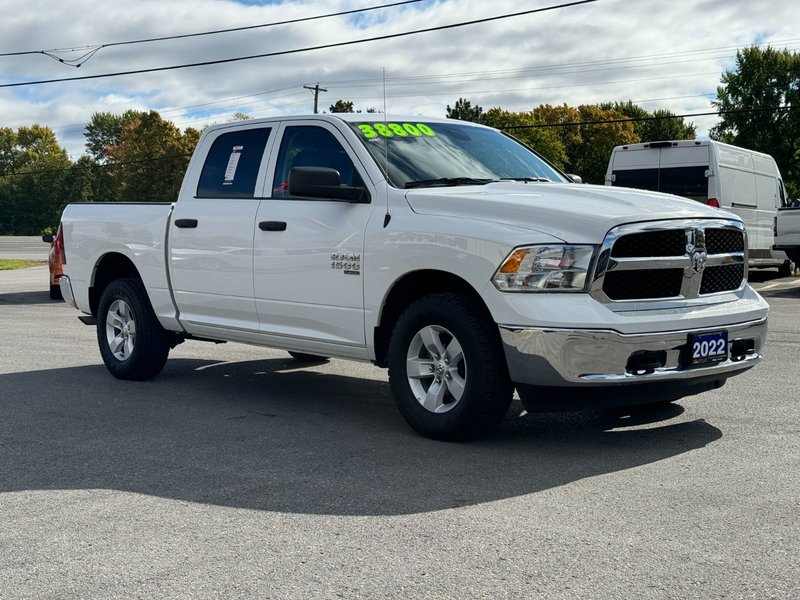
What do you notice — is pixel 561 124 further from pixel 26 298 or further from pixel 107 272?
pixel 107 272

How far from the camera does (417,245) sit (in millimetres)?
6023

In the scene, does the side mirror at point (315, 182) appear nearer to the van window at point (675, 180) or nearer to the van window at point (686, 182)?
the van window at point (675, 180)

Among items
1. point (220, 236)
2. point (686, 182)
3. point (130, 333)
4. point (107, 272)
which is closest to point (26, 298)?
point (107, 272)

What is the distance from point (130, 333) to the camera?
8.59 metres

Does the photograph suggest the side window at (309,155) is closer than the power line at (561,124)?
Yes

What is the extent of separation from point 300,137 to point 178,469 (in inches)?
108

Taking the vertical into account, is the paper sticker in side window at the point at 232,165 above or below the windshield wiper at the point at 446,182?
above

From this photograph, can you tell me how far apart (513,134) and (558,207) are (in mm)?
82798

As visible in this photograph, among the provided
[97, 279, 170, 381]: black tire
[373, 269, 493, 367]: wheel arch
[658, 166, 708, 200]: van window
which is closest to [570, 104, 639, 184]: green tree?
[658, 166, 708, 200]: van window

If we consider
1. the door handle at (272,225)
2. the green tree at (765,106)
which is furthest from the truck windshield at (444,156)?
the green tree at (765,106)

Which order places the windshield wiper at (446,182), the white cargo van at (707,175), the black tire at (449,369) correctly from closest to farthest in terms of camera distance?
the black tire at (449,369) → the windshield wiper at (446,182) → the white cargo van at (707,175)

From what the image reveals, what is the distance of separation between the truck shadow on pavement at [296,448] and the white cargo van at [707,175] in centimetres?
1193

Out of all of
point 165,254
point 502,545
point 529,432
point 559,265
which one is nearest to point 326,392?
point 165,254

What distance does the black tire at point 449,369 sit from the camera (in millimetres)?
5676
